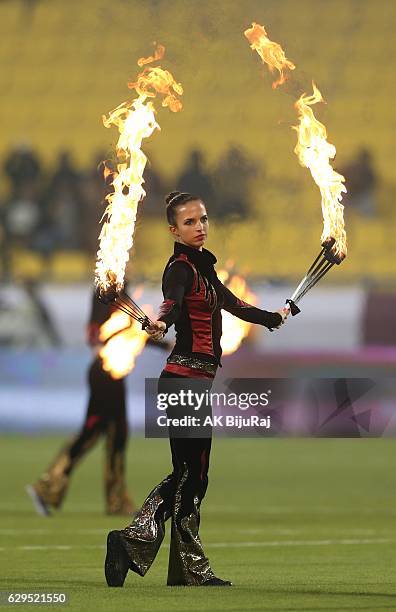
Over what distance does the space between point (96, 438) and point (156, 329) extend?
6.67 meters

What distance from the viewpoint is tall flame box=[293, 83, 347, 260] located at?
27.9ft

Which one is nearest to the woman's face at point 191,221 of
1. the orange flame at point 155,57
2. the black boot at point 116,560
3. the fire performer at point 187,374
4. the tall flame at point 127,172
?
the fire performer at point 187,374

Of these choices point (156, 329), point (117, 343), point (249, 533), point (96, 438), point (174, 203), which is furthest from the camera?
point (96, 438)

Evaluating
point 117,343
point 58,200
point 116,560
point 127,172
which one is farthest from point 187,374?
point 58,200

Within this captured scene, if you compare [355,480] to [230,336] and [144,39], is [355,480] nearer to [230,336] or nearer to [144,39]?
[144,39]

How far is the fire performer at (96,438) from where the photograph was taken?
13.9 m

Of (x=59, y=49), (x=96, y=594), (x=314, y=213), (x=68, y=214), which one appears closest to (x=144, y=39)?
(x=96, y=594)

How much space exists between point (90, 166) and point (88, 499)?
48.6 feet

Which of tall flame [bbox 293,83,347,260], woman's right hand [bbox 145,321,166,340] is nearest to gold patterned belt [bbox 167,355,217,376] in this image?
woman's right hand [bbox 145,321,166,340]

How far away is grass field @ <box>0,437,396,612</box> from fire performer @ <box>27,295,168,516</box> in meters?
0.23

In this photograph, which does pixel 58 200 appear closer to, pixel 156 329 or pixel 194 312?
pixel 194 312

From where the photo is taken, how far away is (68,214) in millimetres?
28328

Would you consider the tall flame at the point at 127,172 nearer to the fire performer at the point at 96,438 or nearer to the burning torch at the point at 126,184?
the burning torch at the point at 126,184

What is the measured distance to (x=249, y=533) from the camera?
1245 cm
